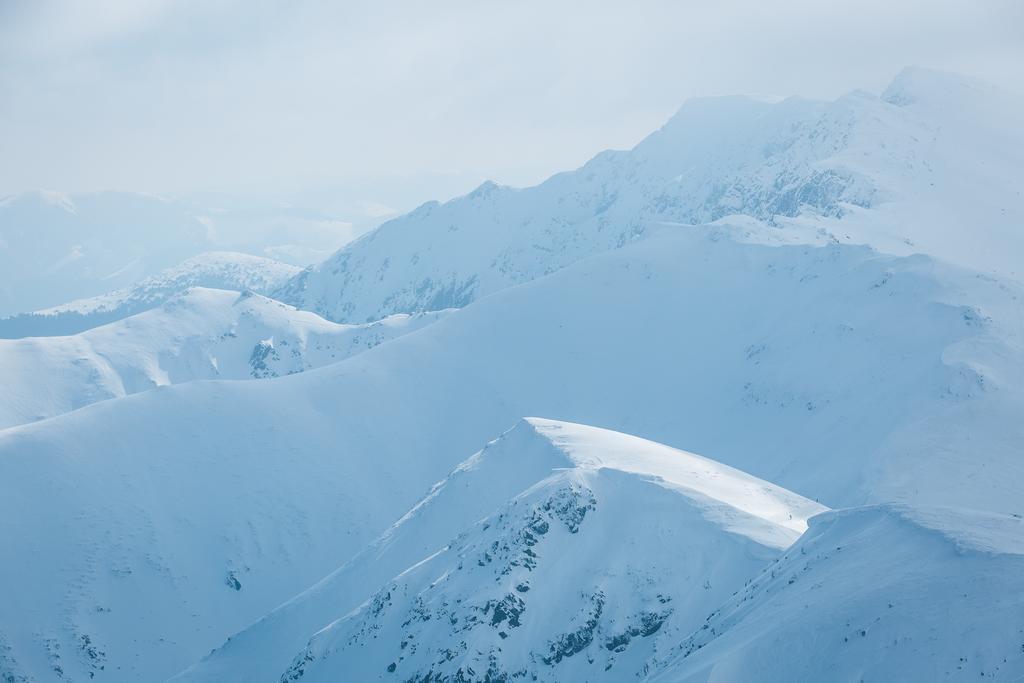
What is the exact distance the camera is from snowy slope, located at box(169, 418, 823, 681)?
39.4 meters

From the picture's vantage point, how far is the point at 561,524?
1683 inches

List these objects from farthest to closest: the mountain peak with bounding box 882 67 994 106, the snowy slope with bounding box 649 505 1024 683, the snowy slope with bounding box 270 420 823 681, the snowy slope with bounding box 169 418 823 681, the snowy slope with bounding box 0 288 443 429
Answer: the mountain peak with bounding box 882 67 994 106 → the snowy slope with bounding box 0 288 443 429 → the snowy slope with bounding box 169 418 823 681 → the snowy slope with bounding box 270 420 823 681 → the snowy slope with bounding box 649 505 1024 683

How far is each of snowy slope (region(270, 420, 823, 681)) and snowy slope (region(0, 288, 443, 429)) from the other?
117 m

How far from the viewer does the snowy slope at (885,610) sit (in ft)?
75.4

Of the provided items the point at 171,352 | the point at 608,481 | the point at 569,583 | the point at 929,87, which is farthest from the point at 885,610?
the point at 929,87

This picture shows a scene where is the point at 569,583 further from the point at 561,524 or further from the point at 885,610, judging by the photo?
the point at 885,610

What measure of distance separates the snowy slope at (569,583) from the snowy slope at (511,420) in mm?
23052

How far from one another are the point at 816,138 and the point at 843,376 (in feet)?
369

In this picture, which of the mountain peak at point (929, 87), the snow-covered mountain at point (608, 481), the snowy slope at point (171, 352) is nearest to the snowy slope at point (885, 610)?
the snow-covered mountain at point (608, 481)

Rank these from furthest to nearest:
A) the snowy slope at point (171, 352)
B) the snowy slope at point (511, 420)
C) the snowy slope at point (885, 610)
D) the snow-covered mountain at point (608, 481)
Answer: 1. the snowy slope at point (171, 352)
2. the snowy slope at point (511, 420)
3. the snow-covered mountain at point (608, 481)
4. the snowy slope at point (885, 610)

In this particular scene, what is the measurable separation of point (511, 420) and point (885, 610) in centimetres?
6764

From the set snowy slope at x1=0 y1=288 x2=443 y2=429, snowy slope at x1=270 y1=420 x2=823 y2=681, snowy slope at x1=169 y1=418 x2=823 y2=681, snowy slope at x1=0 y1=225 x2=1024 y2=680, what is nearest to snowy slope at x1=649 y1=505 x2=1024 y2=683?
snowy slope at x1=270 y1=420 x2=823 y2=681

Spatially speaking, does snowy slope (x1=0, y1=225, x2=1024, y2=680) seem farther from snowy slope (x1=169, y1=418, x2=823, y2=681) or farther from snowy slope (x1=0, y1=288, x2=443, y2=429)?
snowy slope (x1=0, y1=288, x2=443, y2=429)

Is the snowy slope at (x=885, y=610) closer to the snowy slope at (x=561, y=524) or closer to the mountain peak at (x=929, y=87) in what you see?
the snowy slope at (x=561, y=524)
